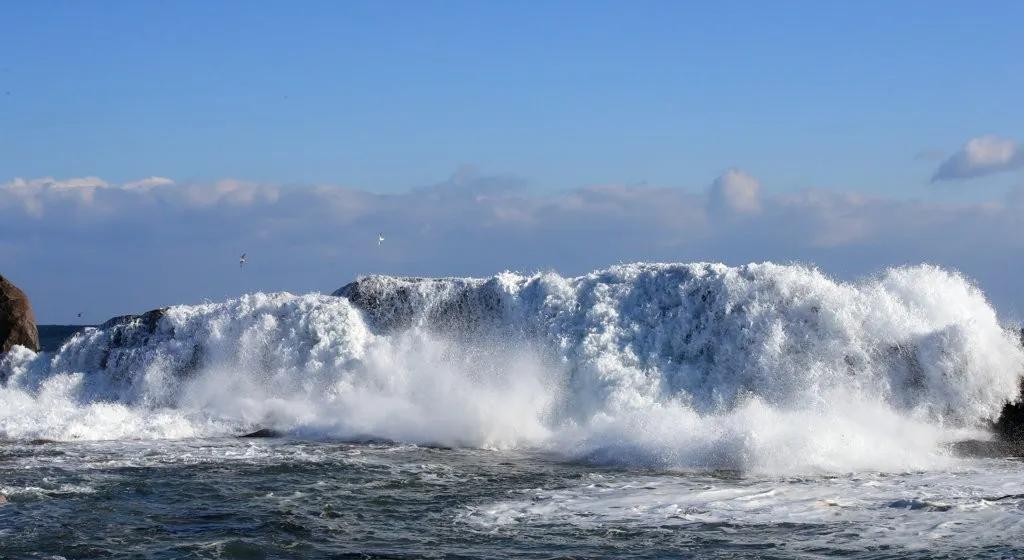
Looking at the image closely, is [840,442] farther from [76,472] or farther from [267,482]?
[76,472]

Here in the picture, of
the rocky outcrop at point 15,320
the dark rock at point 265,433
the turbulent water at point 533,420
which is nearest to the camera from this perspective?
the turbulent water at point 533,420

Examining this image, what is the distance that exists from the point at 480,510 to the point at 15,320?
20673mm

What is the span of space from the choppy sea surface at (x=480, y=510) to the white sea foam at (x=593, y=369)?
5.64 feet

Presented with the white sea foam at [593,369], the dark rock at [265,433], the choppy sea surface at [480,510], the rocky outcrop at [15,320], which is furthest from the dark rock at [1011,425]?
the rocky outcrop at [15,320]

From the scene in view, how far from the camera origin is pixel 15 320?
28.8 m

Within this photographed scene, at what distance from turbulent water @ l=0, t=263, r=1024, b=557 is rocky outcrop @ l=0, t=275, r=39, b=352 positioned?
1113mm

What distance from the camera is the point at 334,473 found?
16.0 meters

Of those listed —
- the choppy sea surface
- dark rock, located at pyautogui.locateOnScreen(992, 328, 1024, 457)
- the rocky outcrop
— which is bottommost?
the choppy sea surface

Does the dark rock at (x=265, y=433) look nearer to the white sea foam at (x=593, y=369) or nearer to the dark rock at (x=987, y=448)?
the white sea foam at (x=593, y=369)

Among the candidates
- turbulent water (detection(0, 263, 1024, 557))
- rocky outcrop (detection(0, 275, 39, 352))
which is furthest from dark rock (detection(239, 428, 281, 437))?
rocky outcrop (detection(0, 275, 39, 352))

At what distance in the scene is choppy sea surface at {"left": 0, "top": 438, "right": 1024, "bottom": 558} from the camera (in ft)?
36.2

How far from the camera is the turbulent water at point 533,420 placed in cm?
1192

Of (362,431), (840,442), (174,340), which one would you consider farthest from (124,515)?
(174,340)

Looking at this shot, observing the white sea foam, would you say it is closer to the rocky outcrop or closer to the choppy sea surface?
the choppy sea surface
